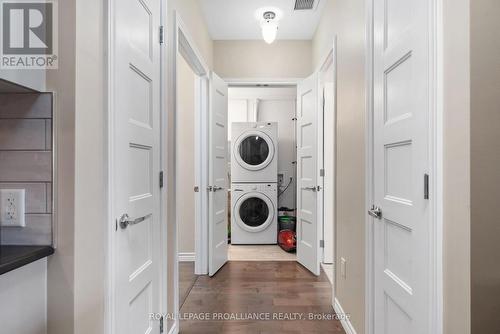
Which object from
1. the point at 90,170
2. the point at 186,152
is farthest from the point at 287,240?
the point at 90,170

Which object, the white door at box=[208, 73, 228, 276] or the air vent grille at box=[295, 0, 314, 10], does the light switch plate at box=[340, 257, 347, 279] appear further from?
the air vent grille at box=[295, 0, 314, 10]

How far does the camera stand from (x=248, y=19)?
3.02 m

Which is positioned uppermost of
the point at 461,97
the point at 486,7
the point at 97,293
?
the point at 486,7

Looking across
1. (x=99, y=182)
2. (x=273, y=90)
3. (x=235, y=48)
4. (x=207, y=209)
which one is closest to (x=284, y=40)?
(x=235, y=48)

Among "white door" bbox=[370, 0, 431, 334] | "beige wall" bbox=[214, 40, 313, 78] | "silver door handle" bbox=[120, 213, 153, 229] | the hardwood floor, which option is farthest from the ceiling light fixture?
the hardwood floor

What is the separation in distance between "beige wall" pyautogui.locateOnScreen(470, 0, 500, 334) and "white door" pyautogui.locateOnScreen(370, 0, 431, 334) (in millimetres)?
174

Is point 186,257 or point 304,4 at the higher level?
point 304,4

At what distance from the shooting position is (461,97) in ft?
2.76

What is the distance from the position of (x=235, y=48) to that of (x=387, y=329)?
3.17 metres

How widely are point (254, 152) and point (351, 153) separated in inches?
96.8

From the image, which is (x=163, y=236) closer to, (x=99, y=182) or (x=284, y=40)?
(x=99, y=182)

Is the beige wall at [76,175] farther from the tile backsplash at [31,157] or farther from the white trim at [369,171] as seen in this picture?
the white trim at [369,171]

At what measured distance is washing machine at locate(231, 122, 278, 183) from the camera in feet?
13.9

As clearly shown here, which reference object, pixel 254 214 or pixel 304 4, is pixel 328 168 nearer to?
pixel 254 214
